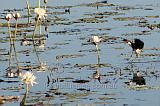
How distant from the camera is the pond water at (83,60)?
24.3ft

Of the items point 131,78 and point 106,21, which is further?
point 106,21

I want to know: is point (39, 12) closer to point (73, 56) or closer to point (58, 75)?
point (73, 56)

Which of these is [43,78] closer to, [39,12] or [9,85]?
[9,85]

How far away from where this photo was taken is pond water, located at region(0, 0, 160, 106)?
24.3ft

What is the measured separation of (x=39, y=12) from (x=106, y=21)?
4.72m

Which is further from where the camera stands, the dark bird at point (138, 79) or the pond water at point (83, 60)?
the dark bird at point (138, 79)

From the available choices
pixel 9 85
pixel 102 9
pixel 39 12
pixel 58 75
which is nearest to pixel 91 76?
pixel 58 75

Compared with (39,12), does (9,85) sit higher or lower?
lower

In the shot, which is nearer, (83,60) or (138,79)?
(138,79)

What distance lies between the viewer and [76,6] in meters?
20.0

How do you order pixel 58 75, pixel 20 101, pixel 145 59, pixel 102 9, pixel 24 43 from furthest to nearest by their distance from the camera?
pixel 102 9, pixel 24 43, pixel 145 59, pixel 58 75, pixel 20 101

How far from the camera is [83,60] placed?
10000 millimetres

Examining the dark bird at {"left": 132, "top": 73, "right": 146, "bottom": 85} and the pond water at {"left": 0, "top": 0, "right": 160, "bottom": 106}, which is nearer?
the pond water at {"left": 0, "top": 0, "right": 160, "bottom": 106}

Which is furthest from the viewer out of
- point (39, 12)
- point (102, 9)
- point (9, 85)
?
point (102, 9)
